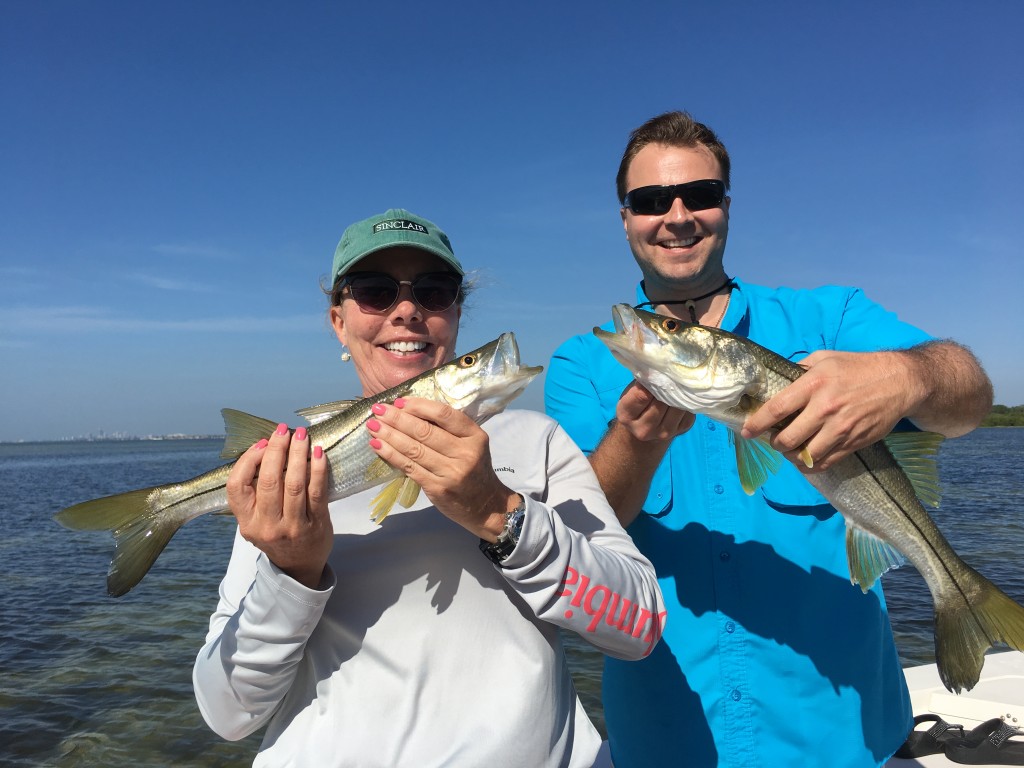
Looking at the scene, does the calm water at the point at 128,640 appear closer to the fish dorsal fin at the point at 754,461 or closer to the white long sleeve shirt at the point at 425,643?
the white long sleeve shirt at the point at 425,643

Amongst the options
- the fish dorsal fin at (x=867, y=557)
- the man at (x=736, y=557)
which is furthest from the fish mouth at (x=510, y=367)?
the fish dorsal fin at (x=867, y=557)

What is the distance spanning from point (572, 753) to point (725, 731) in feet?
3.50

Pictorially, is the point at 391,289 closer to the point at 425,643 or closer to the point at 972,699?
the point at 425,643

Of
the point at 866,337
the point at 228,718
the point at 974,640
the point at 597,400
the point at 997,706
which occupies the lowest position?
the point at 997,706

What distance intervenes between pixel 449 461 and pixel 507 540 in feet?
1.15

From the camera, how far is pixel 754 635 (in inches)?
131

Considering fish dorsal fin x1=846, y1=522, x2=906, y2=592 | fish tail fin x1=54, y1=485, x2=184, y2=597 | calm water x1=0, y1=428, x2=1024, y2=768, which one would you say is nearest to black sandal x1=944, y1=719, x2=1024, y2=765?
fish dorsal fin x1=846, y1=522, x2=906, y2=592

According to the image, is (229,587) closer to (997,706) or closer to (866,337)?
(866,337)

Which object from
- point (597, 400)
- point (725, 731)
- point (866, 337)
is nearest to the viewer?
point (725, 731)

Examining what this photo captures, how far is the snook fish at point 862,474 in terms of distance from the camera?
2971mm

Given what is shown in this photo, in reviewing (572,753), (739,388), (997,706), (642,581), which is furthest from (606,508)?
(997,706)

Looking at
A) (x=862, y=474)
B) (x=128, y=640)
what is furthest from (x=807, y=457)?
(x=128, y=640)

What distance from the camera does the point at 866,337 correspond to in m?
3.57

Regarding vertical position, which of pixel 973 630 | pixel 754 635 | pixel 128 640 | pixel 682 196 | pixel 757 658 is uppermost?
pixel 682 196
